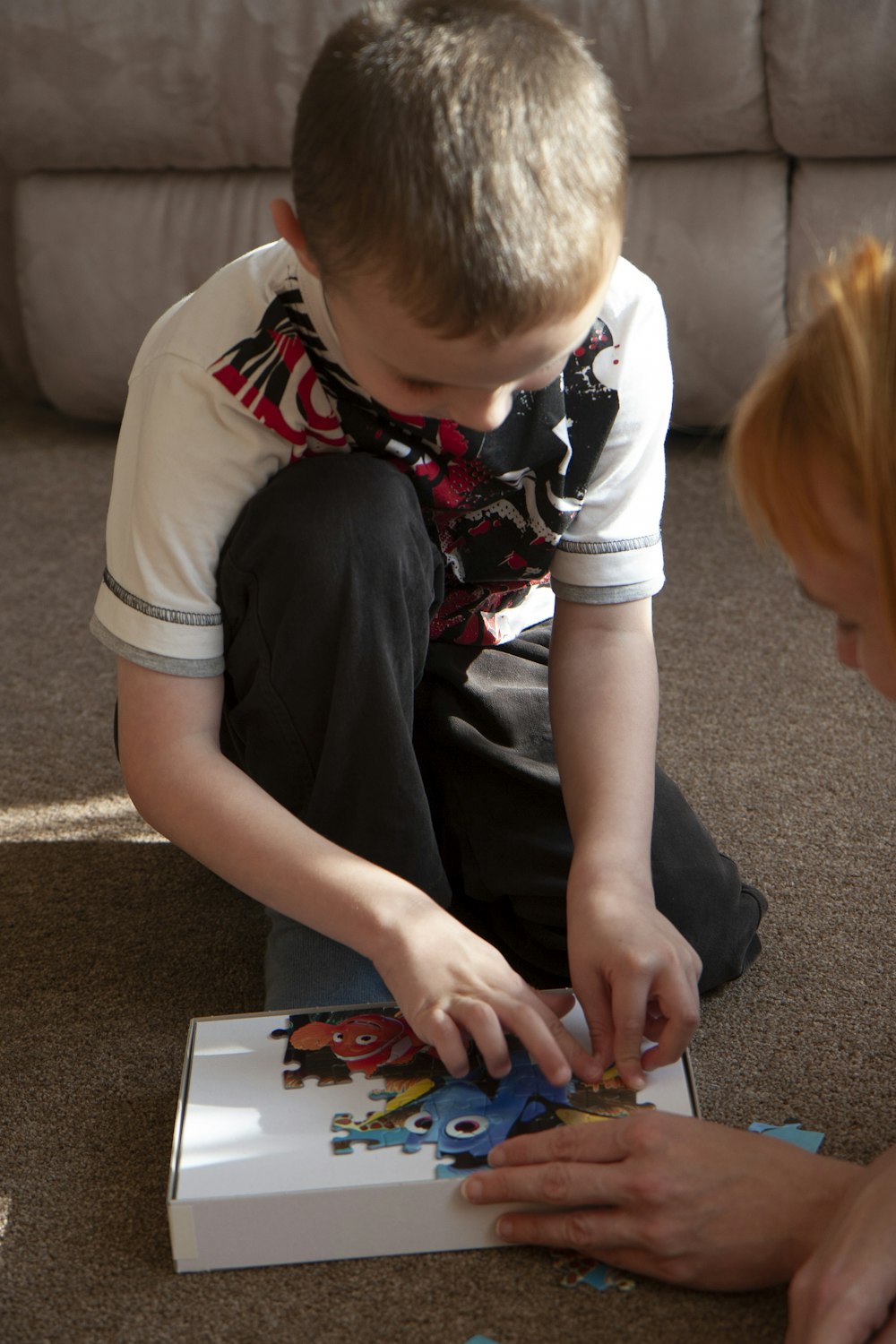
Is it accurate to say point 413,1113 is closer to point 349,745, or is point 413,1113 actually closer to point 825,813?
point 349,745

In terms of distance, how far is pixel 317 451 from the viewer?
839 mm

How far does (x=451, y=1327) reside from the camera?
65 centimetres

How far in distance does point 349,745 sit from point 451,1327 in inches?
12.5

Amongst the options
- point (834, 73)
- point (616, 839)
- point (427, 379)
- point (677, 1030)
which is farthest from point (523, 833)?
point (834, 73)

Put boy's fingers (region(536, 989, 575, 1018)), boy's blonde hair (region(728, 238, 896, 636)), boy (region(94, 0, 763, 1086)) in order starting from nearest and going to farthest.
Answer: boy's blonde hair (region(728, 238, 896, 636)) → boy (region(94, 0, 763, 1086)) → boy's fingers (region(536, 989, 575, 1018))

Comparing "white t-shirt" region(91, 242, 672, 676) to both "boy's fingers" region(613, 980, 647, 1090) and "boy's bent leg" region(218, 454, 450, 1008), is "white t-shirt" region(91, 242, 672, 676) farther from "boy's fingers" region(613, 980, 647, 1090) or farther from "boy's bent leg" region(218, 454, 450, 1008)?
"boy's fingers" region(613, 980, 647, 1090)

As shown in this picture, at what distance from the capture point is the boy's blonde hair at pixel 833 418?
54 cm

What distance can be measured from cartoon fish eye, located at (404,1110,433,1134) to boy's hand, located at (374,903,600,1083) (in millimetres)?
25

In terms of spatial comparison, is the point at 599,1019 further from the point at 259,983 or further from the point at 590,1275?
the point at 259,983

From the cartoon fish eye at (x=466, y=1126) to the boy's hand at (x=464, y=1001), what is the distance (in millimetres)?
22

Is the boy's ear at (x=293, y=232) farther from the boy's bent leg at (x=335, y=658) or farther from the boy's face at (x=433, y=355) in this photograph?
the boy's bent leg at (x=335, y=658)

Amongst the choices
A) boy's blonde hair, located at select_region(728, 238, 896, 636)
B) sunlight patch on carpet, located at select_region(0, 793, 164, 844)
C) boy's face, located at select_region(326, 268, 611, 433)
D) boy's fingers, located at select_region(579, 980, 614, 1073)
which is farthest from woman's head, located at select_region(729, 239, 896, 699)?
sunlight patch on carpet, located at select_region(0, 793, 164, 844)

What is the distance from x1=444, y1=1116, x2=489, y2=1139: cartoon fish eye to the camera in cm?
70

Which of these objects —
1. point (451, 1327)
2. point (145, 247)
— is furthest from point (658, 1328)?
point (145, 247)
